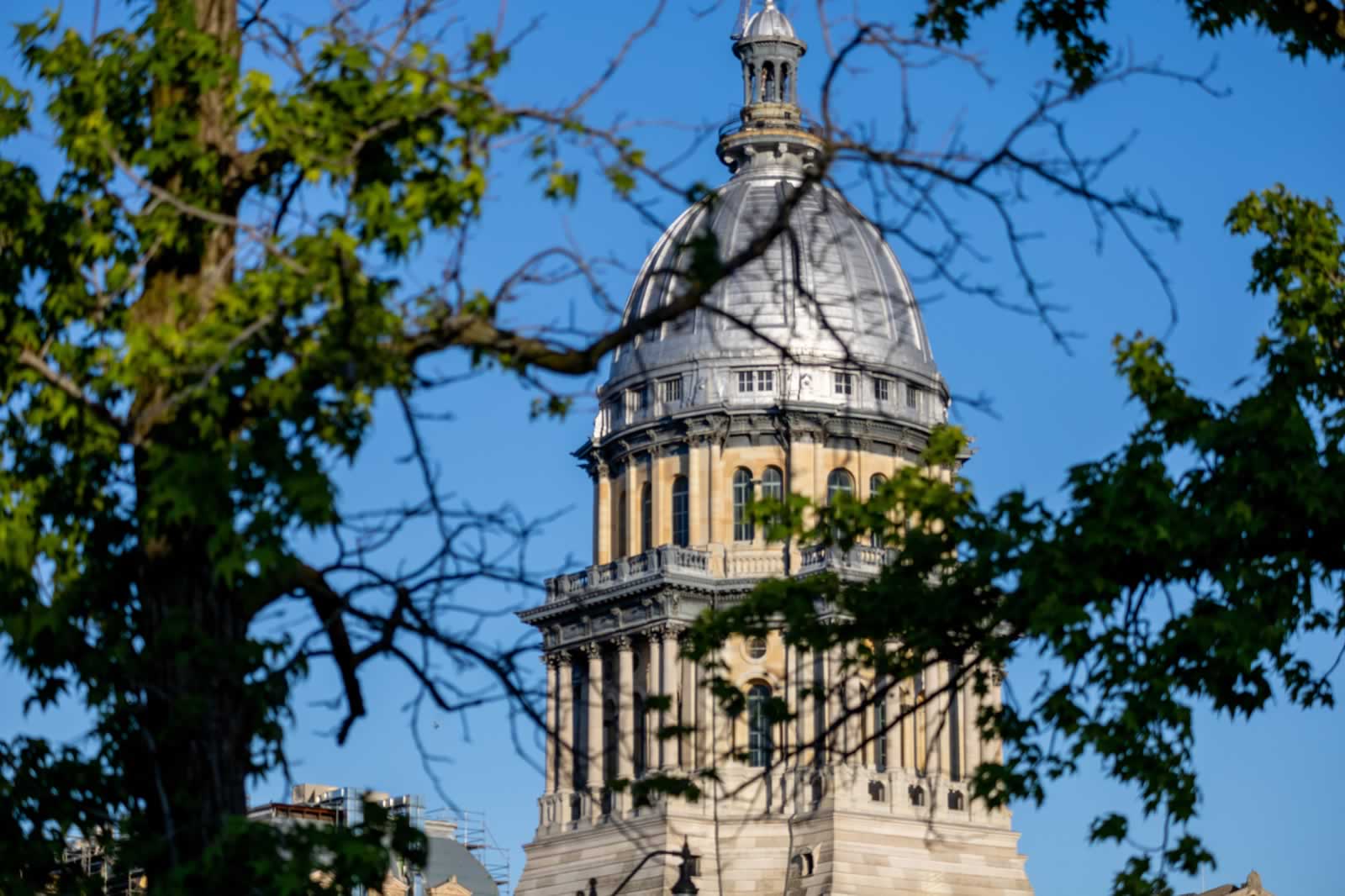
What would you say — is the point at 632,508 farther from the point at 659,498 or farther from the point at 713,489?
the point at 713,489

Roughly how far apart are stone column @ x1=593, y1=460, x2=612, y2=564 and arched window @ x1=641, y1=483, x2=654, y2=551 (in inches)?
62.9

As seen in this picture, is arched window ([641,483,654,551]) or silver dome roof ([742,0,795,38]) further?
silver dome roof ([742,0,795,38])

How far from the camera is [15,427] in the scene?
16953mm

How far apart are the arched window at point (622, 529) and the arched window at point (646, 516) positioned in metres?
0.64

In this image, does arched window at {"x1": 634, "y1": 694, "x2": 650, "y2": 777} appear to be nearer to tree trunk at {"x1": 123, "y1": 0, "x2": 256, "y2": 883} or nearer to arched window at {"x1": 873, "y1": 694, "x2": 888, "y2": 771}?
arched window at {"x1": 873, "y1": 694, "x2": 888, "y2": 771}

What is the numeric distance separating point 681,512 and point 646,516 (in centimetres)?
191

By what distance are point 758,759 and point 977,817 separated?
32.8 feet

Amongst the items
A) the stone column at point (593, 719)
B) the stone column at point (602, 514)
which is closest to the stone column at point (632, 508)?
the stone column at point (602, 514)

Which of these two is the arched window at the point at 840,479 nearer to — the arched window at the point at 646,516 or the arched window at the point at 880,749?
the arched window at the point at 646,516

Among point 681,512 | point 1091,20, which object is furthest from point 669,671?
point 1091,20

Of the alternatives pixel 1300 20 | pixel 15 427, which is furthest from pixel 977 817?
pixel 15 427

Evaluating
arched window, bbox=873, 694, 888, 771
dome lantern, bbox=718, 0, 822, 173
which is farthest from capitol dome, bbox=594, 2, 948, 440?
arched window, bbox=873, 694, 888, 771

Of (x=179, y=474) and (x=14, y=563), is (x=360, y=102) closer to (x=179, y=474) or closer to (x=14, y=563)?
(x=179, y=474)

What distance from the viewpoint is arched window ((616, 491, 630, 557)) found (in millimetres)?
113125
